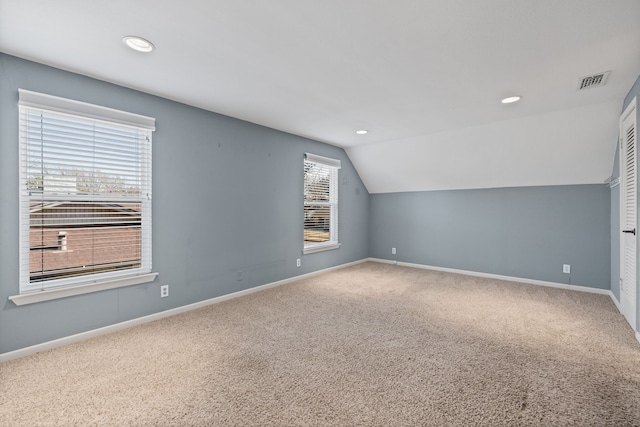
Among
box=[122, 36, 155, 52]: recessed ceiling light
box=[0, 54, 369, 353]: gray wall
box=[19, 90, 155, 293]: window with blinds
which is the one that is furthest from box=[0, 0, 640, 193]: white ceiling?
box=[19, 90, 155, 293]: window with blinds

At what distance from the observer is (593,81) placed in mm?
2652

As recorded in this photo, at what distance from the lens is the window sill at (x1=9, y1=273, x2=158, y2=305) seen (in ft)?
7.53

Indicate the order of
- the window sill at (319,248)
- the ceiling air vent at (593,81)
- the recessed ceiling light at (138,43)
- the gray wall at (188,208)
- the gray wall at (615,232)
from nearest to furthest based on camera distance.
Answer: the recessed ceiling light at (138,43) < the gray wall at (188,208) < the ceiling air vent at (593,81) < the gray wall at (615,232) < the window sill at (319,248)

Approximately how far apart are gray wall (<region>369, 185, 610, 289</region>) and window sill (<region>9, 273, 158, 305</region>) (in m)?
4.47

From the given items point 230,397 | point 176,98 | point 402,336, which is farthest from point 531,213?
point 176,98

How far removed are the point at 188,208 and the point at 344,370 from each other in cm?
238

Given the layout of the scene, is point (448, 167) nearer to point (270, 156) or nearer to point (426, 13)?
point (270, 156)

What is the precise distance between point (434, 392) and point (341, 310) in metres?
1.55

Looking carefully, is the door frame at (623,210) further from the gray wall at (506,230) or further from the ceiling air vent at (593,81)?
the gray wall at (506,230)

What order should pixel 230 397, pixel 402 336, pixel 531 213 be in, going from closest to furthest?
1. pixel 230 397
2. pixel 402 336
3. pixel 531 213

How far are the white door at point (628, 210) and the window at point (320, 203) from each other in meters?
3.70

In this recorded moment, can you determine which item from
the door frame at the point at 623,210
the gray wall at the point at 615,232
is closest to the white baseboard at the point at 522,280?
the gray wall at the point at 615,232

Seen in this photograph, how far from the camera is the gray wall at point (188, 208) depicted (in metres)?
2.27

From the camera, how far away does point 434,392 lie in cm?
185
